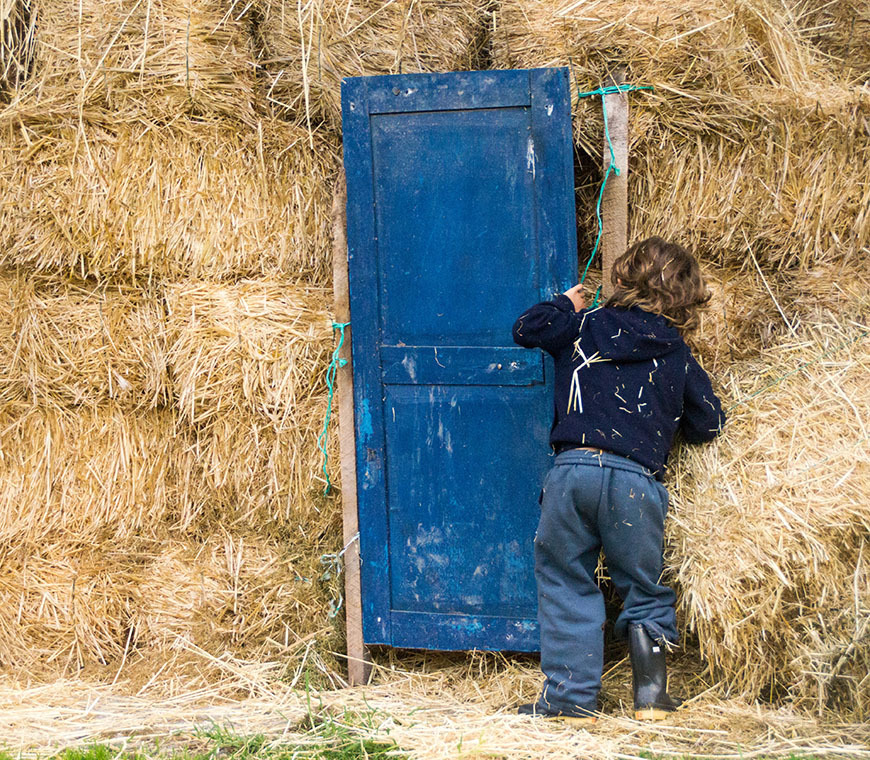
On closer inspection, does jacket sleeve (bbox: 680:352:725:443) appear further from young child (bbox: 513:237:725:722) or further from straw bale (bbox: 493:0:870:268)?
straw bale (bbox: 493:0:870:268)

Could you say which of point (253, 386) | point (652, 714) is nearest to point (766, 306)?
point (652, 714)

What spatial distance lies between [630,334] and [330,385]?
1367mm

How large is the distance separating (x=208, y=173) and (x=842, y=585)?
307 centimetres

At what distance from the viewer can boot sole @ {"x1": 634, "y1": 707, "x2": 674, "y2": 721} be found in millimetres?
3525

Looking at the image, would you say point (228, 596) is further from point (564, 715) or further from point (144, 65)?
point (144, 65)

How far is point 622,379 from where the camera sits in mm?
3584

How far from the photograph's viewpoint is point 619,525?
356cm

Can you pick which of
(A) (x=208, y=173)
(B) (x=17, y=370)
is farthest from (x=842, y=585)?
(B) (x=17, y=370)

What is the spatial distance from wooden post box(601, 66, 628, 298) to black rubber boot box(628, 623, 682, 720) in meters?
1.38

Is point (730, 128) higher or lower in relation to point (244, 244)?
higher

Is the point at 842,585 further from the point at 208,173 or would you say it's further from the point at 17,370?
the point at 17,370

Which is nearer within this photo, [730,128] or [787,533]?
[787,533]

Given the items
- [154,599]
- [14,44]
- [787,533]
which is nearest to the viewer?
[787,533]

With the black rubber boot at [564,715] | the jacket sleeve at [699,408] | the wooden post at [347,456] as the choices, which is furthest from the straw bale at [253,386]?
the jacket sleeve at [699,408]
